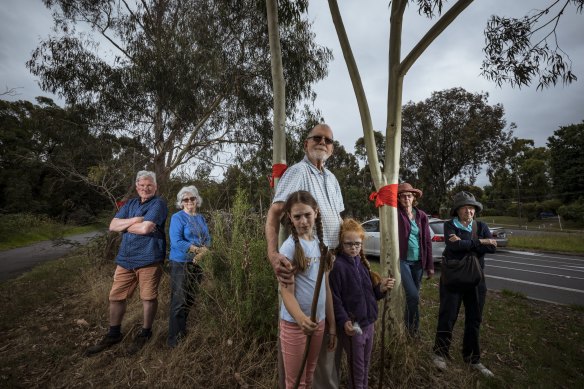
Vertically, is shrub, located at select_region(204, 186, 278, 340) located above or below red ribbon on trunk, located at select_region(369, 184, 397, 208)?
below

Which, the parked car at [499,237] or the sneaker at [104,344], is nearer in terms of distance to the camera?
the sneaker at [104,344]

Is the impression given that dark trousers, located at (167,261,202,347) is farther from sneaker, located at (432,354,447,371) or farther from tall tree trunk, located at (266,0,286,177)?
sneaker, located at (432,354,447,371)

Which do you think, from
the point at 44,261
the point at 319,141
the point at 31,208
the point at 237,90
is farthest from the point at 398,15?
the point at 31,208

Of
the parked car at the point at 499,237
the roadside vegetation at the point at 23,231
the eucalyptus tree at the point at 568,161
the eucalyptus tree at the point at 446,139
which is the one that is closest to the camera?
the parked car at the point at 499,237

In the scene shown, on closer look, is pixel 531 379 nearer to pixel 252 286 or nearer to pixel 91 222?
pixel 252 286

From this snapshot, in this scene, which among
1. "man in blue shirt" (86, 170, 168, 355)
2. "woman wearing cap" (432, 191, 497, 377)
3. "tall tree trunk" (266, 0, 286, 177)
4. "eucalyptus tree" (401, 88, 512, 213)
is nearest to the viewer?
"tall tree trunk" (266, 0, 286, 177)

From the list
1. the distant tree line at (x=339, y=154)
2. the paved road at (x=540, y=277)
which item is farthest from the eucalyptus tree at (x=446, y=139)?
the paved road at (x=540, y=277)

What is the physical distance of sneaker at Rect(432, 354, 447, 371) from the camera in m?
2.69

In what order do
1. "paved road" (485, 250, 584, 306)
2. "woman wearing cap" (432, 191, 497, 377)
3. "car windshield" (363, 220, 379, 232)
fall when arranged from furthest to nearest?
"car windshield" (363, 220, 379, 232)
"paved road" (485, 250, 584, 306)
"woman wearing cap" (432, 191, 497, 377)

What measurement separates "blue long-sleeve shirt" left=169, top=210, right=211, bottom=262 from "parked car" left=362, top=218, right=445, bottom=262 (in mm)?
5274

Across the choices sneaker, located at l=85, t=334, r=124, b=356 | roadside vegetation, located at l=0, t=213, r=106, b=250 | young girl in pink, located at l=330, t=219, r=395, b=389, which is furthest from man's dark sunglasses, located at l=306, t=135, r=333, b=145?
roadside vegetation, located at l=0, t=213, r=106, b=250

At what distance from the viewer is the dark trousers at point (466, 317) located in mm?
2809

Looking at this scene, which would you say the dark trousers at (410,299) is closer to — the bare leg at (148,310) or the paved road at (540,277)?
the bare leg at (148,310)

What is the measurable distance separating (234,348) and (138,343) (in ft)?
3.88
